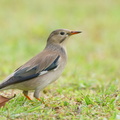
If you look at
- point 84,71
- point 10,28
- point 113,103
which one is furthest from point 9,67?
point 10,28

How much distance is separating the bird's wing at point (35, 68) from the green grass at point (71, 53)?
357mm

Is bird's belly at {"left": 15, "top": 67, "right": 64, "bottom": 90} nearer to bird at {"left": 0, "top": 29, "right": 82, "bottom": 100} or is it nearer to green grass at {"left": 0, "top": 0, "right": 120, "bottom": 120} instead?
bird at {"left": 0, "top": 29, "right": 82, "bottom": 100}

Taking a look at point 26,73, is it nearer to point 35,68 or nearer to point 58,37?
point 35,68

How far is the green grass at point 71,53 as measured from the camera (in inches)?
232

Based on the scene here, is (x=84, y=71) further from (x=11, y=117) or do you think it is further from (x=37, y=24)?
(x=37, y=24)

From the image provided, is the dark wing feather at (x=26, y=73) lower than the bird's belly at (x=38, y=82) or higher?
higher

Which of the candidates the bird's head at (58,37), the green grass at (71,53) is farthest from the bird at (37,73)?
the bird's head at (58,37)

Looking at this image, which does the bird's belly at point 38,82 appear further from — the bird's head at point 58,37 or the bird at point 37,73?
the bird's head at point 58,37

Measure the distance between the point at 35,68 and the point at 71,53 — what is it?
18.9ft

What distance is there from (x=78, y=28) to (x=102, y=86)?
7428 millimetres

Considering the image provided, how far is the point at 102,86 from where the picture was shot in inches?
310

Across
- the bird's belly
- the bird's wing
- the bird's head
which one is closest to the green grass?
the bird's belly

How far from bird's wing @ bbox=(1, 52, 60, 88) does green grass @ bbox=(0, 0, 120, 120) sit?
1.17ft

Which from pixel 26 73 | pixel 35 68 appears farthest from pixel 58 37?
pixel 26 73
